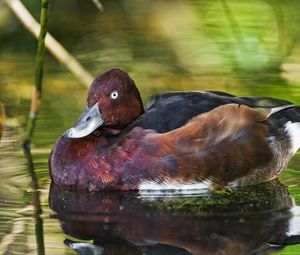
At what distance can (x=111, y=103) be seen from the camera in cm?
736

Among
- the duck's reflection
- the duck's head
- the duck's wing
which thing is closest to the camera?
the duck's reflection

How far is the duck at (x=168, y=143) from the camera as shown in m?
7.06

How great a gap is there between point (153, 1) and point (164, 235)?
6677 mm

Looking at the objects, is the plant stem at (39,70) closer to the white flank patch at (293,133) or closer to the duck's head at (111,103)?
the duck's head at (111,103)

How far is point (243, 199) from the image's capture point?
6.86 meters

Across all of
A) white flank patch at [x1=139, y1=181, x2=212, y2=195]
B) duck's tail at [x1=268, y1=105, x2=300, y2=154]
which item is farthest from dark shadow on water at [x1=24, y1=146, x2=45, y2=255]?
duck's tail at [x1=268, y1=105, x2=300, y2=154]

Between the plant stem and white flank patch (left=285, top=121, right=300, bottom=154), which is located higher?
the plant stem

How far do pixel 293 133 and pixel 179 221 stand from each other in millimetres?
1548

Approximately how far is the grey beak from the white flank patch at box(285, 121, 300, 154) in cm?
124

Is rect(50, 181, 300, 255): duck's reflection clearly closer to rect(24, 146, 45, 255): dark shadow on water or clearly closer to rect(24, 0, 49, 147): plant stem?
rect(24, 146, 45, 255): dark shadow on water

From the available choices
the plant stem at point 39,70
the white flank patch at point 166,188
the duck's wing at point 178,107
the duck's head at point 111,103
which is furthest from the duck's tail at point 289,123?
the plant stem at point 39,70

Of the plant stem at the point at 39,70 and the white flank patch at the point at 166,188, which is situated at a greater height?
the plant stem at the point at 39,70

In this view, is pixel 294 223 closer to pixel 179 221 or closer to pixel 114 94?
pixel 179 221

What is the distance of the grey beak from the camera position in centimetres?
720
